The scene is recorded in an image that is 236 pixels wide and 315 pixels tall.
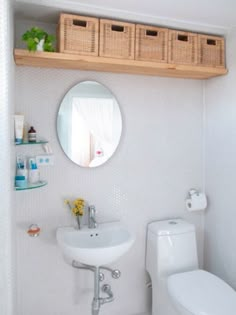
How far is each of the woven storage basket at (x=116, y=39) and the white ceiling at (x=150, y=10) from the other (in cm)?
6

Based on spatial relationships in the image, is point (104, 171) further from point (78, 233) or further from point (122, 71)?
point (122, 71)

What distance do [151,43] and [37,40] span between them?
29.4 inches

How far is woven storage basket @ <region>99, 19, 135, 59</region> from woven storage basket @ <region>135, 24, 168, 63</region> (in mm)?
46

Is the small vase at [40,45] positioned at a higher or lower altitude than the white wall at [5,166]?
higher

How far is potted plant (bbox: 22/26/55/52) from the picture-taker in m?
1.63

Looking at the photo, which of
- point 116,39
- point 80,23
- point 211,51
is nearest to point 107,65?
point 116,39

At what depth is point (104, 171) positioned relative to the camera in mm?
2141

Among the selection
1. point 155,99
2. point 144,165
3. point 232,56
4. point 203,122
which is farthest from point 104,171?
point 232,56

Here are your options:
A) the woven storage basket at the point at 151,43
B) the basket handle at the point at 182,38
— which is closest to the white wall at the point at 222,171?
the basket handle at the point at 182,38

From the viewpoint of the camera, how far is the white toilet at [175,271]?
178 centimetres

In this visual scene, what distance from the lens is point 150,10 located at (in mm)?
1791

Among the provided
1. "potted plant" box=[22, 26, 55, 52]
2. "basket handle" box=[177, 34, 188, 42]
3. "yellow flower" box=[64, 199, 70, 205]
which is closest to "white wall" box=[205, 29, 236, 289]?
"basket handle" box=[177, 34, 188, 42]

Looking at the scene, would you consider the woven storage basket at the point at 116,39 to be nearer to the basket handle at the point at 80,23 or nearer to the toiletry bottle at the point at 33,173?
the basket handle at the point at 80,23

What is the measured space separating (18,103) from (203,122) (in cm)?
148
